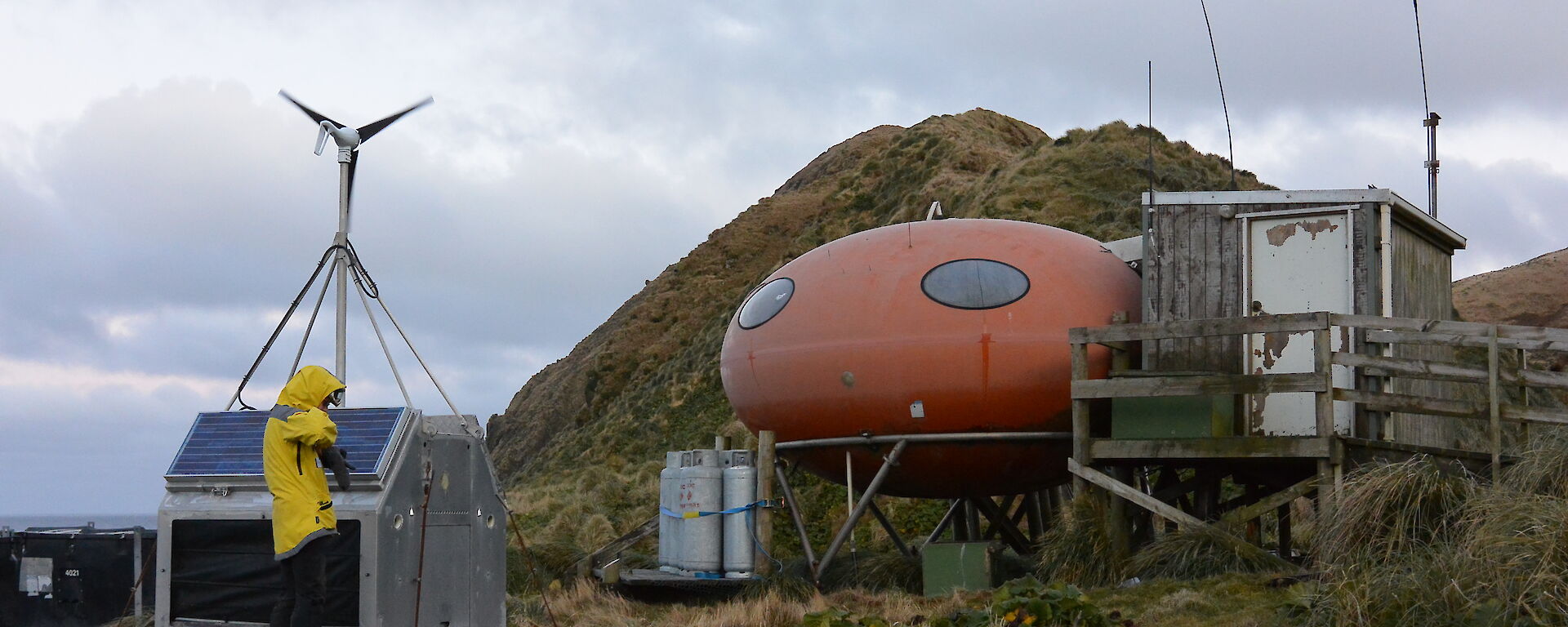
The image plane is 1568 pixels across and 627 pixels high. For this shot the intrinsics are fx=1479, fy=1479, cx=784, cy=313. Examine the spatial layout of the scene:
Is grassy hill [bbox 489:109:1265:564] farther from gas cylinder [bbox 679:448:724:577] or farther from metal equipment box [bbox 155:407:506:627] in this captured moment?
metal equipment box [bbox 155:407:506:627]

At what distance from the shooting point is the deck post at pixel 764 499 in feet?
47.2

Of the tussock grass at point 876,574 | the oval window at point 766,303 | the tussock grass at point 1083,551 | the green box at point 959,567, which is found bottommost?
the tussock grass at point 876,574

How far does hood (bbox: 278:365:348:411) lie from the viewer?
8.17 meters

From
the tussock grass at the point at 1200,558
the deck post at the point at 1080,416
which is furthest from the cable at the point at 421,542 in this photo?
the deck post at the point at 1080,416

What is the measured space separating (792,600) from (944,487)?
7.11 ft

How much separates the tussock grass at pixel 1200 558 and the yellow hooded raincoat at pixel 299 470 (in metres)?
6.10

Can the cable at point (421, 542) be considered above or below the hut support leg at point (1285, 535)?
above

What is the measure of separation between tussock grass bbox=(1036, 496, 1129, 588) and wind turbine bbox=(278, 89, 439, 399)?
560cm

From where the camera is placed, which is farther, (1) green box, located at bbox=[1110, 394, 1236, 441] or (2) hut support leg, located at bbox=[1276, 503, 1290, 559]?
(2) hut support leg, located at bbox=[1276, 503, 1290, 559]

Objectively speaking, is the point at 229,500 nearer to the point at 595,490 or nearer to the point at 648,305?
the point at 595,490

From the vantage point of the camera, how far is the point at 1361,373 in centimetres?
1194

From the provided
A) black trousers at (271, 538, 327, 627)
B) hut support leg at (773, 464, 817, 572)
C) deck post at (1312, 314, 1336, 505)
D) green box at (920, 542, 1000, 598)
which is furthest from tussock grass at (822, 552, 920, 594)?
black trousers at (271, 538, 327, 627)

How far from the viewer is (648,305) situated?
5250 centimetres

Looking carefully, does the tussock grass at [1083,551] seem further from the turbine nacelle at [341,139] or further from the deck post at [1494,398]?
the turbine nacelle at [341,139]
